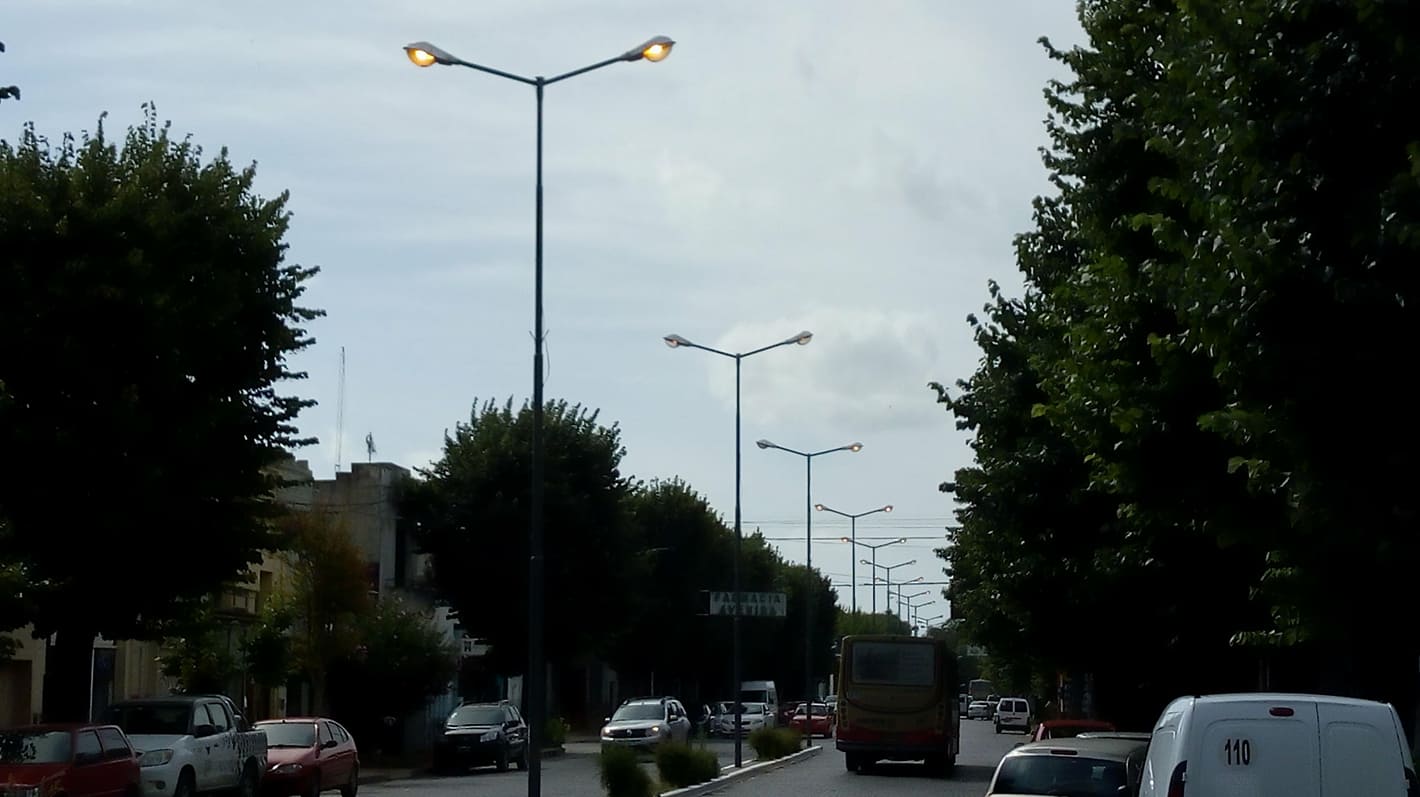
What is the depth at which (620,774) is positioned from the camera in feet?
88.1

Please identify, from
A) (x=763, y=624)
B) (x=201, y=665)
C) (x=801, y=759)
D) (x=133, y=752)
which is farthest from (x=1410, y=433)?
(x=763, y=624)

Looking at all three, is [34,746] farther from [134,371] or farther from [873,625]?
[873,625]

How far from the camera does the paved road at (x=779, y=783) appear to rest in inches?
1275

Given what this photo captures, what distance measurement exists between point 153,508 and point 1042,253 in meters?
13.5

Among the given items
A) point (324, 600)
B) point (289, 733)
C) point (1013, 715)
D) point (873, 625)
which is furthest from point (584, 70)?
point (873, 625)

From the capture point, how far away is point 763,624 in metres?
95.1

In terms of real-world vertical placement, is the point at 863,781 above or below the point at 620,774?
below

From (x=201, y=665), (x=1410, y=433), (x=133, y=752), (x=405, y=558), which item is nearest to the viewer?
(x=1410, y=433)

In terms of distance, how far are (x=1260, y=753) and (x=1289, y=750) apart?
0.18 metres

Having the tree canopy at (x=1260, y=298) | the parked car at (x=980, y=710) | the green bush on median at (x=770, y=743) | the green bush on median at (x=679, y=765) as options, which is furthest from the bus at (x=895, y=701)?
the parked car at (x=980, y=710)

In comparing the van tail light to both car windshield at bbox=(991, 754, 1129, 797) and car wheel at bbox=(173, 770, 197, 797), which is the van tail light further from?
car wheel at bbox=(173, 770, 197, 797)

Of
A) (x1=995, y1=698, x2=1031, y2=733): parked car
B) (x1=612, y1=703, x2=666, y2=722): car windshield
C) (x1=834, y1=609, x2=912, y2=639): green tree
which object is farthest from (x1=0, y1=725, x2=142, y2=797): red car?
(x1=834, y1=609, x2=912, y2=639): green tree

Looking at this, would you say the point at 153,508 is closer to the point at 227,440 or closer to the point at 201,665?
the point at 227,440

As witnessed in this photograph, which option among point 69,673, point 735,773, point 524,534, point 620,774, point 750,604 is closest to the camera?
point 620,774
